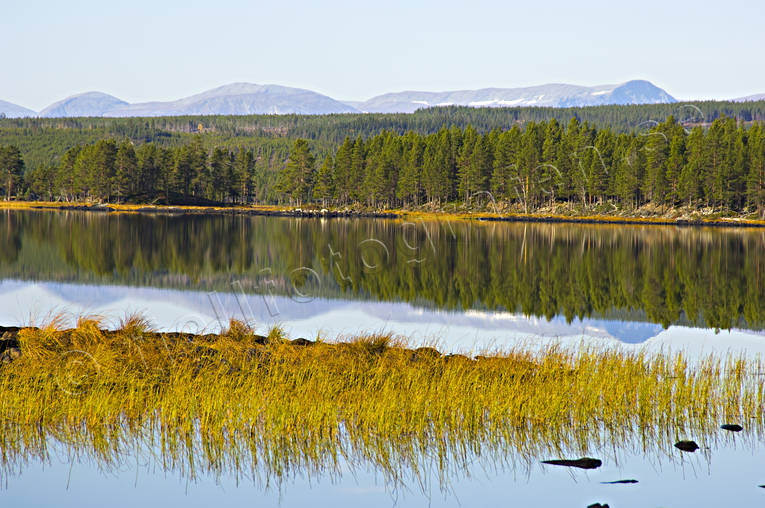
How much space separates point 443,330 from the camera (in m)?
21.4

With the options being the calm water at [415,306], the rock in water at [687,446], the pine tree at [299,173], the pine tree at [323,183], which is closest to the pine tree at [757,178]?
the calm water at [415,306]

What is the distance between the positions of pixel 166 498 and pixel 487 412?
537 centimetres

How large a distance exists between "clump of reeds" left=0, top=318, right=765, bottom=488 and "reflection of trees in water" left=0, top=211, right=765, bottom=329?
1109 centimetres

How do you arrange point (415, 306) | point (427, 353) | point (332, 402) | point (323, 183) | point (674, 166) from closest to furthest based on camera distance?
point (332, 402) → point (427, 353) → point (415, 306) → point (674, 166) → point (323, 183)

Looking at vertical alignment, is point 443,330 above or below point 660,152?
below

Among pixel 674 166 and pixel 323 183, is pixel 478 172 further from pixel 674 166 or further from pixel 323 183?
pixel 674 166

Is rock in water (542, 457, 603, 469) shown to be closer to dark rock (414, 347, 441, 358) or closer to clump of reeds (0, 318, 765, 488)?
clump of reeds (0, 318, 765, 488)

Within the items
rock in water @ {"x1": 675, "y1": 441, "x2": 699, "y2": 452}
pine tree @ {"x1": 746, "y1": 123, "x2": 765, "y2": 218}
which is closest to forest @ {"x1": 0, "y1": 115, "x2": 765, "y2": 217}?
pine tree @ {"x1": 746, "y1": 123, "x2": 765, "y2": 218}

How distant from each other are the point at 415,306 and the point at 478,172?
362 feet

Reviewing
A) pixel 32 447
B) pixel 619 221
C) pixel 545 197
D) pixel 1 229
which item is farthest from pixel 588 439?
pixel 545 197

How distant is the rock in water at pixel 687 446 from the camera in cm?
1102

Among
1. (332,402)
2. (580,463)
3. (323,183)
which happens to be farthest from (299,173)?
(580,463)

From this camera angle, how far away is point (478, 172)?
5281 inches

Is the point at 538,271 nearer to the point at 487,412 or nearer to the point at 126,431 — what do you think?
the point at 487,412
